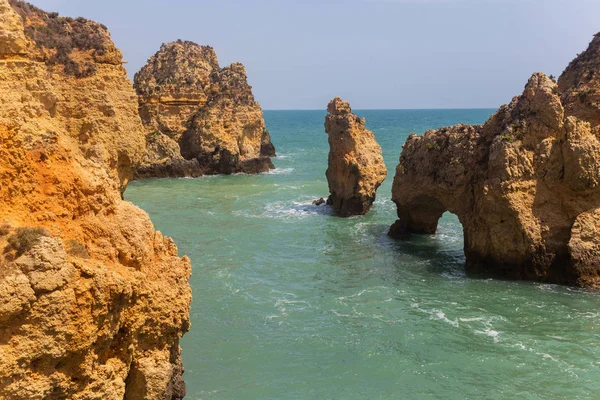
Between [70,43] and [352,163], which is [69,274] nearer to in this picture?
[70,43]

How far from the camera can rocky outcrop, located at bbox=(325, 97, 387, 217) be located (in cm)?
3856

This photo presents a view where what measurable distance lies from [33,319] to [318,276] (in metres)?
18.7

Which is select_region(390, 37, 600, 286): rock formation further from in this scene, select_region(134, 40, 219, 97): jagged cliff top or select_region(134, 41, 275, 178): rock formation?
select_region(134, 40, 219, 97): jagged cliff top

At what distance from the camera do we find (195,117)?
64125 millimetres

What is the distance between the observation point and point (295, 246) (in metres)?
31.8

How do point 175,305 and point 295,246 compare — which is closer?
point 175,305

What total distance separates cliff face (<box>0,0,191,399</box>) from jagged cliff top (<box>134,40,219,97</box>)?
51.0 metres

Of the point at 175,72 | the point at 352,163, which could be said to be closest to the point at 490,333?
the point at 352,163

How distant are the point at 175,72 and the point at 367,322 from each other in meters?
51.3

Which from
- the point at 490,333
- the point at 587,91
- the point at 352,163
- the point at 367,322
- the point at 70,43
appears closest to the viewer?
the point at 490,333

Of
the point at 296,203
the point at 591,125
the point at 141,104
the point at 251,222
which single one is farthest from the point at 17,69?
the point at 141,104

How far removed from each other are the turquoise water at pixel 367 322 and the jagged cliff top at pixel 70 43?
9.53m

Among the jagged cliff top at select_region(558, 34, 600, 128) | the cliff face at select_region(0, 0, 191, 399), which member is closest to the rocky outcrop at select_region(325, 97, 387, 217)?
the jagged cliff top at select_region(558, 34, 600, 128)

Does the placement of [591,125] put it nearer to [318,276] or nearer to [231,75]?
[318,276]
